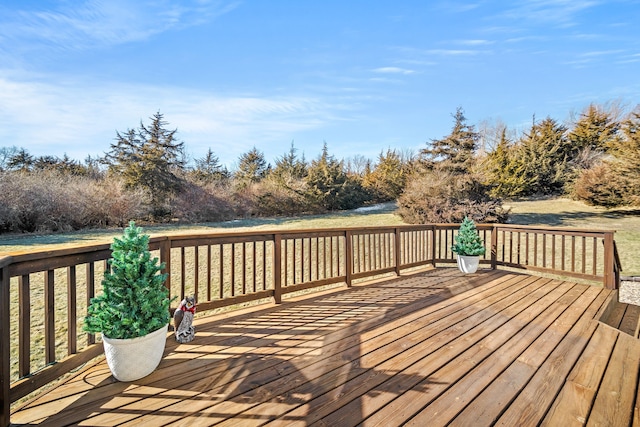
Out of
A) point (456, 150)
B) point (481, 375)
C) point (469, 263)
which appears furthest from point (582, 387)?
point (456, 150)

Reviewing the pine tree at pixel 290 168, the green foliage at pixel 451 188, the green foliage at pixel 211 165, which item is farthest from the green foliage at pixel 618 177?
the green foliage at pixel 211 165

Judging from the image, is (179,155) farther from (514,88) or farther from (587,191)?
(587,191)

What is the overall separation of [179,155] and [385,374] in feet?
67.3

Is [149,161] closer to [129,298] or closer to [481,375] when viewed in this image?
[129,298]

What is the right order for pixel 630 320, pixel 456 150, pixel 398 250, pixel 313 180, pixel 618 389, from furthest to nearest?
pixel 313 180
pixel 456 150
pixel 398 250
pixel 630 320
pixel 618 389

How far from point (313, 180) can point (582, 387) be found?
55.7 feet

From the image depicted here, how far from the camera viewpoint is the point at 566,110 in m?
21.3

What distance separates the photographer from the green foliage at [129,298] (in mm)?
1769

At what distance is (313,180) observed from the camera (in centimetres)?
1828

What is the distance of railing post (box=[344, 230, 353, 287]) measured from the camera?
3.91m

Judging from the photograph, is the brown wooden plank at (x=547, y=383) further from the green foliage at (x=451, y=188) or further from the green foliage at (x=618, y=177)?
the green foliage at (x=618, y=177)

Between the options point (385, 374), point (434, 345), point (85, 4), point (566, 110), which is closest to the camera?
point (385, 374)

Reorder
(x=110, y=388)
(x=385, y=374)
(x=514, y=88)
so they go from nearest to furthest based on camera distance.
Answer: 1. (x=110, y=388)
2. (x=385, y=374)
3. (x=514, y=88)

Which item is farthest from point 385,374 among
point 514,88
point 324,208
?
point 324,208
